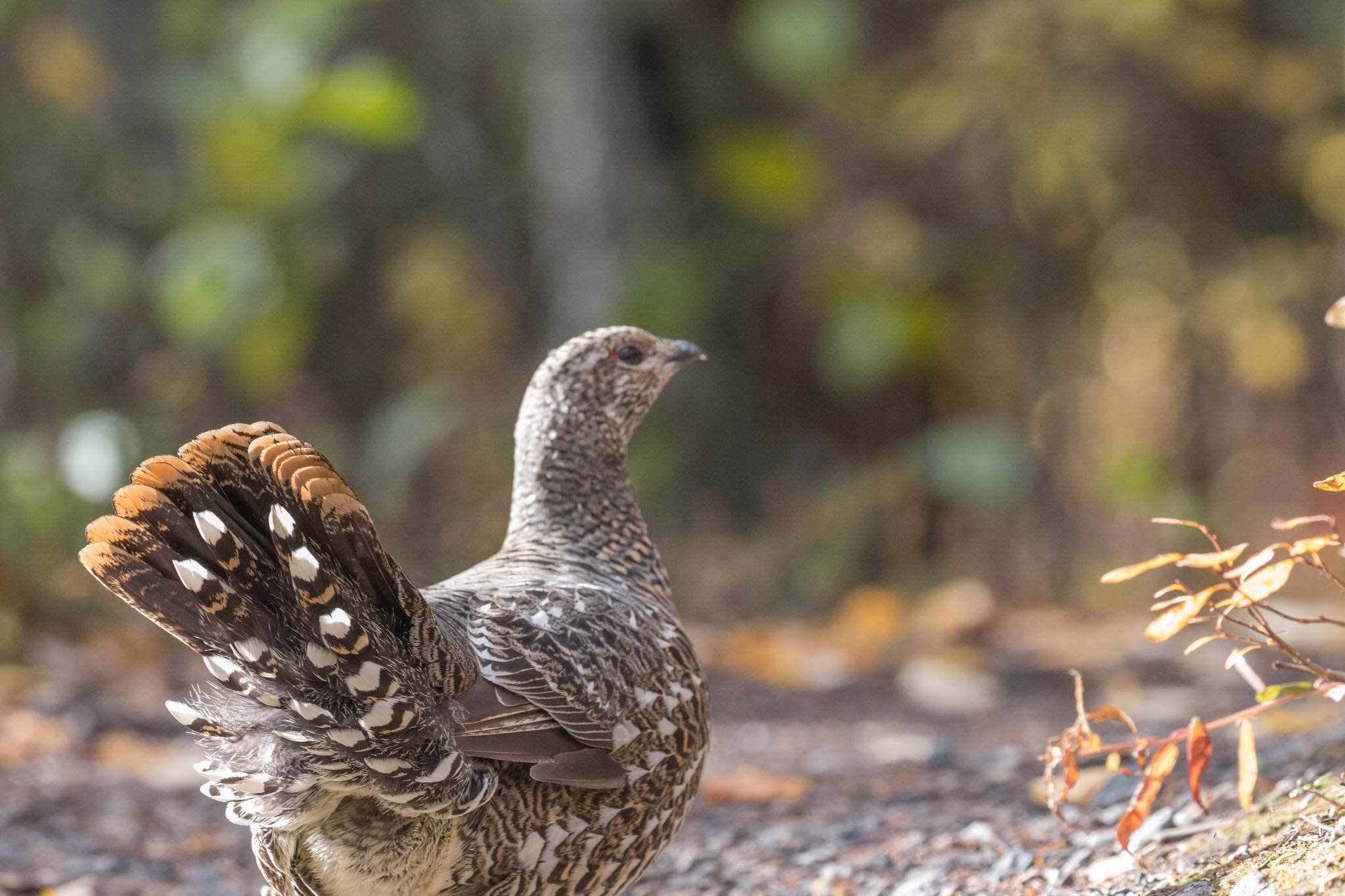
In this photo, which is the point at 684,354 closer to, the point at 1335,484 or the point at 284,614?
the point at 284,614

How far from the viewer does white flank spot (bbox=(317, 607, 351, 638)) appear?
2.46m

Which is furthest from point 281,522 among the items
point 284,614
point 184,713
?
point 184,713

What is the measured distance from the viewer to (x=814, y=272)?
9.48 m

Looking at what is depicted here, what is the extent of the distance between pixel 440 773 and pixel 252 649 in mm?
431

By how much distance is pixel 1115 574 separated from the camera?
7.73 ft

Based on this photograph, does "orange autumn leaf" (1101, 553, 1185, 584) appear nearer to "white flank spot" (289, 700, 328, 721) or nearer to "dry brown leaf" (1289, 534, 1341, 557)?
"dry brown leaf" (1289, 534, 1341, 557)

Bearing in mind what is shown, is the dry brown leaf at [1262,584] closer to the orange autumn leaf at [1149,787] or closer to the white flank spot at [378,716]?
the orange autumn leaf at [1149,787]

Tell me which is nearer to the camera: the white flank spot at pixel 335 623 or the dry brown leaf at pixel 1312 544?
the dry brown leaf at pixel 1312 544

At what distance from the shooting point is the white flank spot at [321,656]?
8.18 ft

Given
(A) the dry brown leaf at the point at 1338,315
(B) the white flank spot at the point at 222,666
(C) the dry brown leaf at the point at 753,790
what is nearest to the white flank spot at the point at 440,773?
(B) the white flank spot at the point at 222,666

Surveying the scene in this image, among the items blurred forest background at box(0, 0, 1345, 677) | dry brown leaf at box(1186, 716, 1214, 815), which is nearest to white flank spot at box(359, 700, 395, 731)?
dry brown leaf at box(1186, 716, 1214, 815)

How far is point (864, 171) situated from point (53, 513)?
5.78 meters

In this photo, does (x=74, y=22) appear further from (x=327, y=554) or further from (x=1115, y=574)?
(x=1115, y=574)

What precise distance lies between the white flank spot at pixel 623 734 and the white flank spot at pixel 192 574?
962 millimetres
